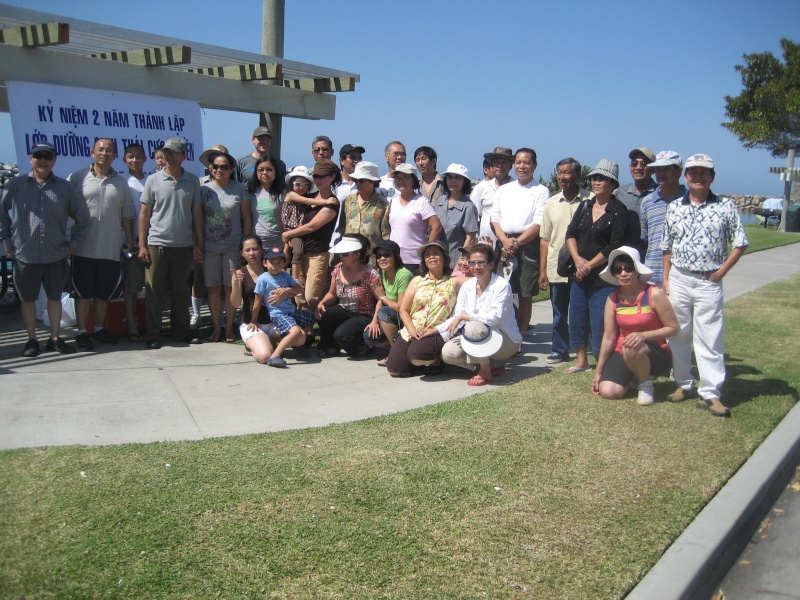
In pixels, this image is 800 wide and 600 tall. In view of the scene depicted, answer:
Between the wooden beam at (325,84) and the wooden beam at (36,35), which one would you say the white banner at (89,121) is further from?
the wooden beam at (325,84)

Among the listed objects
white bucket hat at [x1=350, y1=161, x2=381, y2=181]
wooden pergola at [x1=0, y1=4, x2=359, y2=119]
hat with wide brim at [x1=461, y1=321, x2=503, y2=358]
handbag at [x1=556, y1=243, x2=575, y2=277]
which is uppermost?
wooden pergola at [x1=0, y1=4, x2=359, y2=119]

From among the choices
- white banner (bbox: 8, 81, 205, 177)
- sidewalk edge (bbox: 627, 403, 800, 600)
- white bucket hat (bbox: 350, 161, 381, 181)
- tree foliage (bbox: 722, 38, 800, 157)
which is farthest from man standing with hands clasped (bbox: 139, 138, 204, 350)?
tree foliage (bbox: 722, 38, 800, 157)

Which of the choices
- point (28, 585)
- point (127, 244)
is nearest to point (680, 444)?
point (28, 585)

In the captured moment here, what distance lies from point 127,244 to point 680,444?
18.3ft

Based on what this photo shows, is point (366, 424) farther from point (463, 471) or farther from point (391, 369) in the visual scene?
point (391, 369)

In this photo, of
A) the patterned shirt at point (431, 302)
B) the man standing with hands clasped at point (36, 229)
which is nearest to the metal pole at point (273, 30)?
the man standing with hands clasped at point (36, 229)

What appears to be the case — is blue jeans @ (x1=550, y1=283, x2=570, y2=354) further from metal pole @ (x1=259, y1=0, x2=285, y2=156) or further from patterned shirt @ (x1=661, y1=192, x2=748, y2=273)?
metal pole @ (x1=259, y1=0, x2=285, y2=156)

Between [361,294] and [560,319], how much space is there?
6.35ft

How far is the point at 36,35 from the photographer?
764 centimetres

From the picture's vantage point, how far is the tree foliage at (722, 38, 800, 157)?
81.7 feet

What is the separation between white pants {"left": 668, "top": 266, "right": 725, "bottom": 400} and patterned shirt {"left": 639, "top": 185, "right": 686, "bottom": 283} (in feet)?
1.91

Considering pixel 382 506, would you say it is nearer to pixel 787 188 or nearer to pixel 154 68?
pixel 154 68

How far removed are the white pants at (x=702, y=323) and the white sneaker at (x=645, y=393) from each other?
337 mm

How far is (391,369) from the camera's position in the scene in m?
6.94
